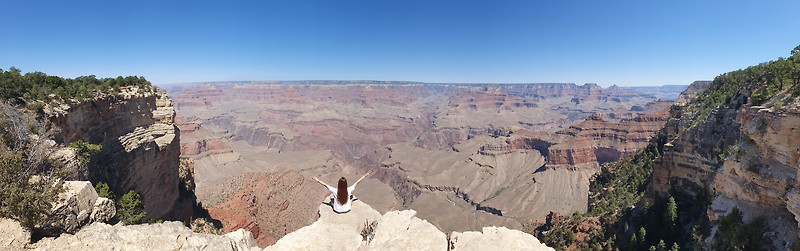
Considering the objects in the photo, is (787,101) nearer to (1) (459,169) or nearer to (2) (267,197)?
(2) (267,197)

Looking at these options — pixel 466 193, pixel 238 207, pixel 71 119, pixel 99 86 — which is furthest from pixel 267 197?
pixel 466 193

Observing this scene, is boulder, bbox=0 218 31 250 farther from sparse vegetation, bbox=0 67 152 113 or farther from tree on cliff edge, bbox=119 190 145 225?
sparse vegetation, bbox=0 67 152 113

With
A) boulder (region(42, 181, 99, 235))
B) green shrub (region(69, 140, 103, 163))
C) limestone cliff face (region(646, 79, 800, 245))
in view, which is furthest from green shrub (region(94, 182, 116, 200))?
limestone cliff face (region(646, 79, 800, 245))

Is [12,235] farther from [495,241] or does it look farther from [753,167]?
[753,167]

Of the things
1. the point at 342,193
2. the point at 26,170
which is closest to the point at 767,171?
the point at 342,193

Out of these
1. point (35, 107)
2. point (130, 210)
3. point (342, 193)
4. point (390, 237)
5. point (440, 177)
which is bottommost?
point (440, 177)
